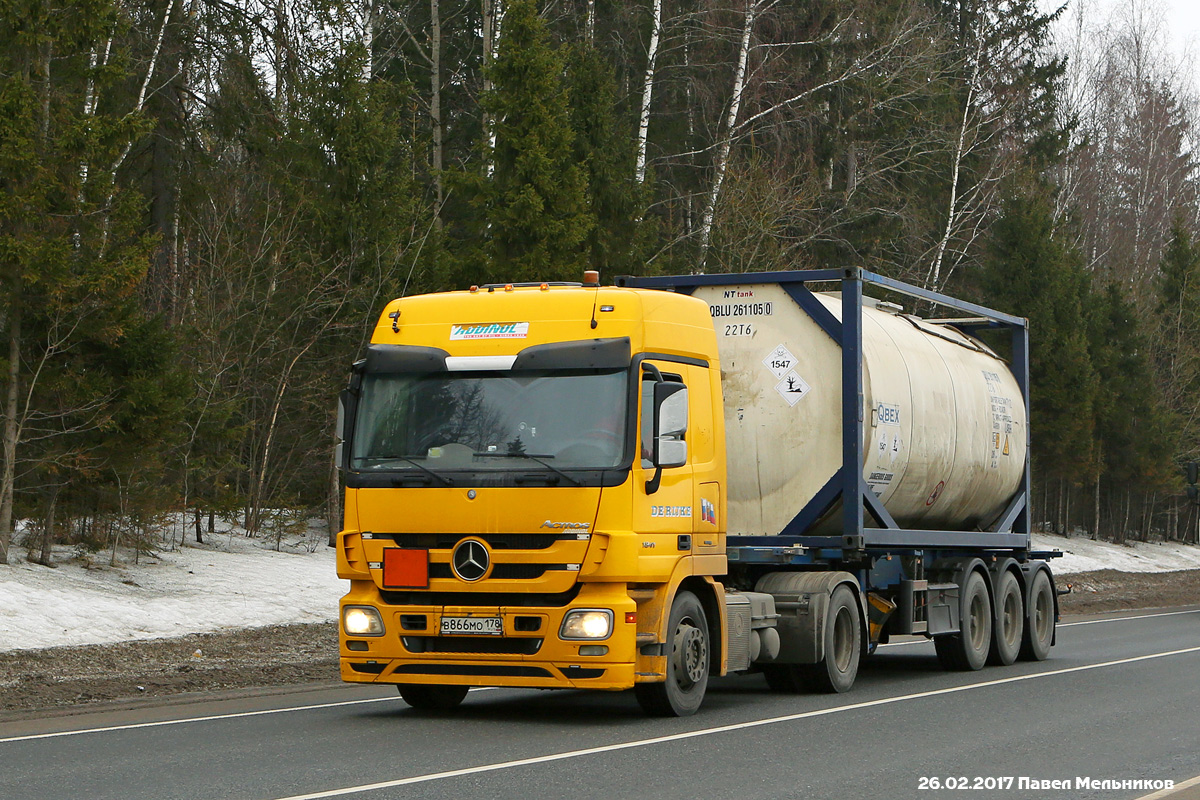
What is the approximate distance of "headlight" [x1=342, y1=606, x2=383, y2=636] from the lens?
36.9 ft

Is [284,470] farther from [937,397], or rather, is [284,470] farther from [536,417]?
[536,417]

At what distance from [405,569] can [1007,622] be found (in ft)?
30.6

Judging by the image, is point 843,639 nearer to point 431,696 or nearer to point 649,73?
point 431,696

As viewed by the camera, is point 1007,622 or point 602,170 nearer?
point 1007,622

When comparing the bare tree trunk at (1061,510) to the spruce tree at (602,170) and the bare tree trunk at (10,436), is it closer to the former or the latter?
the spruce tree at (602,170)

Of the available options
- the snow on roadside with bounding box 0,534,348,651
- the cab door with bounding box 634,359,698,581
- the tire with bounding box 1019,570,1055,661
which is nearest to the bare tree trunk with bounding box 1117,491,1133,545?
the tire with bounding box 1019,570,1055,661

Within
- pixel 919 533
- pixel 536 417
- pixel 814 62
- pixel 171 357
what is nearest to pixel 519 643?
pixel 536 417

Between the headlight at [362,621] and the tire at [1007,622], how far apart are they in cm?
870

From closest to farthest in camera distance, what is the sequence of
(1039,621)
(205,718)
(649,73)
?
(205,718)
(1039,621)
(649,73)

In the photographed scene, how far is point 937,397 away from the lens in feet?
A: 51.8

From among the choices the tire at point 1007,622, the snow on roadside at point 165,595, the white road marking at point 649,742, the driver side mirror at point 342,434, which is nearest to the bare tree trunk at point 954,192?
the snow on roadside at point 165,595

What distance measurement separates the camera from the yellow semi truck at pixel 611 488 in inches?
426

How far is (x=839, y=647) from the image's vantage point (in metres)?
13.9

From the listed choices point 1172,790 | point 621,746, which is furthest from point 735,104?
point 1172,790
